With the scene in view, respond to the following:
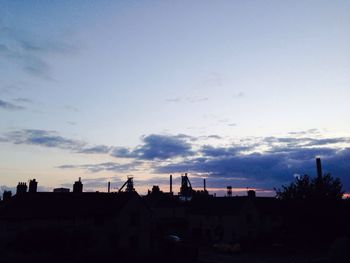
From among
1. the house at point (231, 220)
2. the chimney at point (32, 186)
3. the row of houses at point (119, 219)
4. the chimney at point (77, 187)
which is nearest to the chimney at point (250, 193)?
the row of houses at point (119, 219)

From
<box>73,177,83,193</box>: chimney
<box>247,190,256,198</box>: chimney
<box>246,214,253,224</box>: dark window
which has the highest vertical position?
<box>73,177,83,193</box>: chimney

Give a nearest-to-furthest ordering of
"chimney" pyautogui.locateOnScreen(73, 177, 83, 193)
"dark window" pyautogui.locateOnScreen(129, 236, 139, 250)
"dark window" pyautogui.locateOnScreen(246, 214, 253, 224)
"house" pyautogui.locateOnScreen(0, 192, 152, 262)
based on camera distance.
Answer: "house" pyautogui.locateOnScreen(0, 192, 152, 262), "dark window" pyautogui.locateOnScreen(129, 236, 139, 250), "chimney" pyautogui.locateOnScreen(73, 177, 83, 193), "dark window" pyautogui.locateOnScreen(246, 214, 253, 224)

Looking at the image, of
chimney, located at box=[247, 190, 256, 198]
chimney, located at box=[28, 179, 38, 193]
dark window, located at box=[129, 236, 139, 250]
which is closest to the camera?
dark window, located at box=[129, 236, 139, 250]

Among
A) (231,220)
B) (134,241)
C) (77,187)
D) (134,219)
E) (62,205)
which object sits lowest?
(134,241)

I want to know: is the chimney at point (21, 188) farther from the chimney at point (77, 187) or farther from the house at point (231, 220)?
the house at point (231, 220)

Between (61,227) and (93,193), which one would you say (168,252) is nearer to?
(61,227)

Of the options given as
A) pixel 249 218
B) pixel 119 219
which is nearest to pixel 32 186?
pixel 119 219

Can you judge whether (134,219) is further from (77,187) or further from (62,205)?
(77,187)

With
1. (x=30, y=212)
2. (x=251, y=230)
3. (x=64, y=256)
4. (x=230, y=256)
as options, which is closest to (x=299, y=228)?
(x=230, y=256)

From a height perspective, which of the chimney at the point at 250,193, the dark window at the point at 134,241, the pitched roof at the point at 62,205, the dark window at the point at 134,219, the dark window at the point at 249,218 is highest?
the chimney at the point at 250,193

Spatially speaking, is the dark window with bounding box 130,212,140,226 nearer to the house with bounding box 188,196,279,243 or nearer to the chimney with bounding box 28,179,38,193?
the chimney with bounding box 28,179,38,193

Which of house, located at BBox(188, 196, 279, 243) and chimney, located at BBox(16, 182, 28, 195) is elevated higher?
chimney, located at BBox(16, 182, 28, 195)

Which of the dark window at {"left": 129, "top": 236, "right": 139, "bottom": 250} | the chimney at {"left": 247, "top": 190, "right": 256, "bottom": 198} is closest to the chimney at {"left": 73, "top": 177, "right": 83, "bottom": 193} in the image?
the dark window at {"left": 129, "top": 236, "right": 139, "bottom": 250}

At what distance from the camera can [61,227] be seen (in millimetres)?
28703
